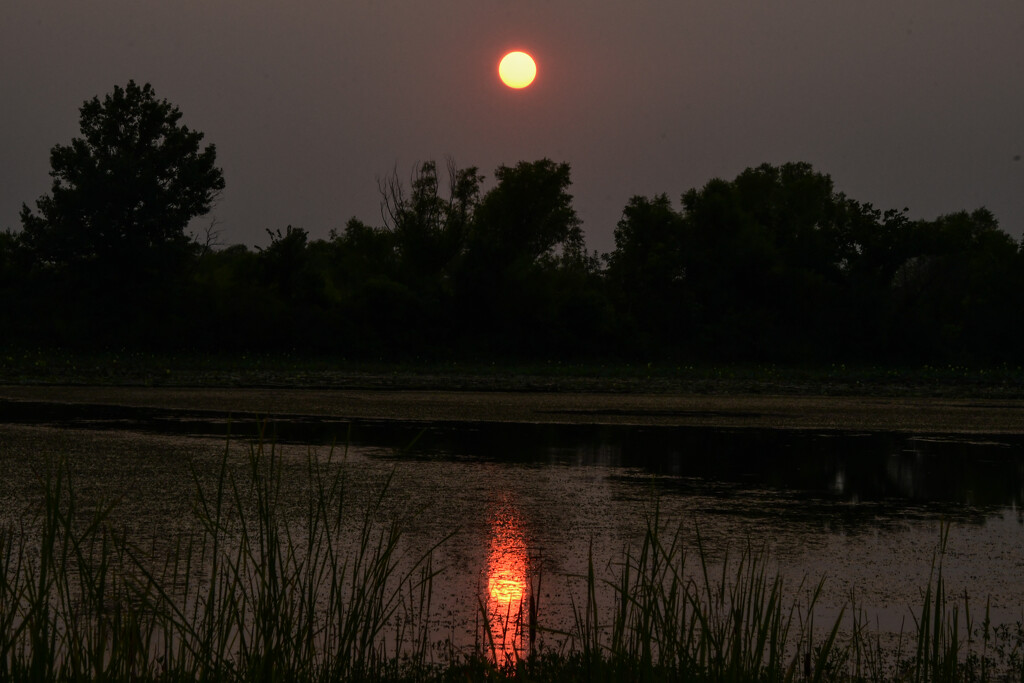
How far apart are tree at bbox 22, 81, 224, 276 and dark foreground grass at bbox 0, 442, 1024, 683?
124ft

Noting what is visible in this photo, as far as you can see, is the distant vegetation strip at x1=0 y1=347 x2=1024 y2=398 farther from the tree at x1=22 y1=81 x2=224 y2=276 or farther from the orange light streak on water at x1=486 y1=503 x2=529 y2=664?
the orange light streak on water at x1=486 y1=503 x2=529 y2=664

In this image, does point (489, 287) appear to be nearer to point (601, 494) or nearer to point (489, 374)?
point (489, 374)

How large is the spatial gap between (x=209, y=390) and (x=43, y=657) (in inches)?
1021

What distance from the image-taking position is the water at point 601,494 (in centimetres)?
789

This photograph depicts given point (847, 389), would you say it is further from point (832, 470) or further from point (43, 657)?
point (43, 657)

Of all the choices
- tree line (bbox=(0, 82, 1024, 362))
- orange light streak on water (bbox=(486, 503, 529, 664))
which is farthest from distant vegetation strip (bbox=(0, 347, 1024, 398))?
orange light streak on water (bbox=(486, 503, 529, 664))

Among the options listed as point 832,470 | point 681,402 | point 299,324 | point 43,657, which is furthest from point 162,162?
point 43,657

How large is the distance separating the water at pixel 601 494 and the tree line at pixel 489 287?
2632cm

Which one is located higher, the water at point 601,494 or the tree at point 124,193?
the tree at point 124,193

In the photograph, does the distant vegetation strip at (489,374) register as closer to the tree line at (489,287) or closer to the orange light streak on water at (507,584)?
the tree line at (489,287)

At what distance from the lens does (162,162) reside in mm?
47312

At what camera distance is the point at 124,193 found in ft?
149

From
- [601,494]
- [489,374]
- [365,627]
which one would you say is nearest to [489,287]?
[489,374]

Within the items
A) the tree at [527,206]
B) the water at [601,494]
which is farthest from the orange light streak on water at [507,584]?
the tree at [527,206]
